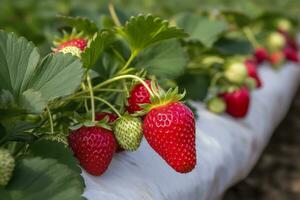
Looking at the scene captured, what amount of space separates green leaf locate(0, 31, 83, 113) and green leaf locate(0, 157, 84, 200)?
125 millimetres

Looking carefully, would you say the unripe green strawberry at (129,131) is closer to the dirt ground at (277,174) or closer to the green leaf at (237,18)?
the dirt ground at (277,174)

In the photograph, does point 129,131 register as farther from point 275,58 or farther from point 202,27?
point 275,58

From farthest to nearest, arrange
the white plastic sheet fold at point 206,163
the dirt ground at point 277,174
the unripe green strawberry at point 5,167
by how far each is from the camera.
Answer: the dirt ground at point 277,174
the white plastic sheet fold at point 206,163
the unripe green strawberry at point 5,167

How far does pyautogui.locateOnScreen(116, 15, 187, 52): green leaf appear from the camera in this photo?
1.15 m

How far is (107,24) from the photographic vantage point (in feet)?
4.98

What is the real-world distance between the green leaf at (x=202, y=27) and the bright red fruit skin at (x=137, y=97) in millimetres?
803

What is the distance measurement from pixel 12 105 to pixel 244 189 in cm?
172

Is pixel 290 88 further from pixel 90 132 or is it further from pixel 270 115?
pixel 90 132

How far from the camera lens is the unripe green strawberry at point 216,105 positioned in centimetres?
196

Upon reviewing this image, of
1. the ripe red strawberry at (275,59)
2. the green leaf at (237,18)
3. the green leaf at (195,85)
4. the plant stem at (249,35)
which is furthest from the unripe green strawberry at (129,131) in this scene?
the ripe red strawberry at (275,59)

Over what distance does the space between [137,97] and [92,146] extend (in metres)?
0.14

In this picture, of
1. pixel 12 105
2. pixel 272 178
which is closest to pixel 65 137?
pixel 12 105

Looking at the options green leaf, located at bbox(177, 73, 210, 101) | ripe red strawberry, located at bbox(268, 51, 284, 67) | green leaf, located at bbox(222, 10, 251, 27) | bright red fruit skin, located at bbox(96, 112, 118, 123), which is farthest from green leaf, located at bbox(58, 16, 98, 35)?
ripe red strawberry, located at bbox(268, 51, 284, 67)

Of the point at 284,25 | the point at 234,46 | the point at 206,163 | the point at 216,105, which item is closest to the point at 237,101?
the point at 216,105
